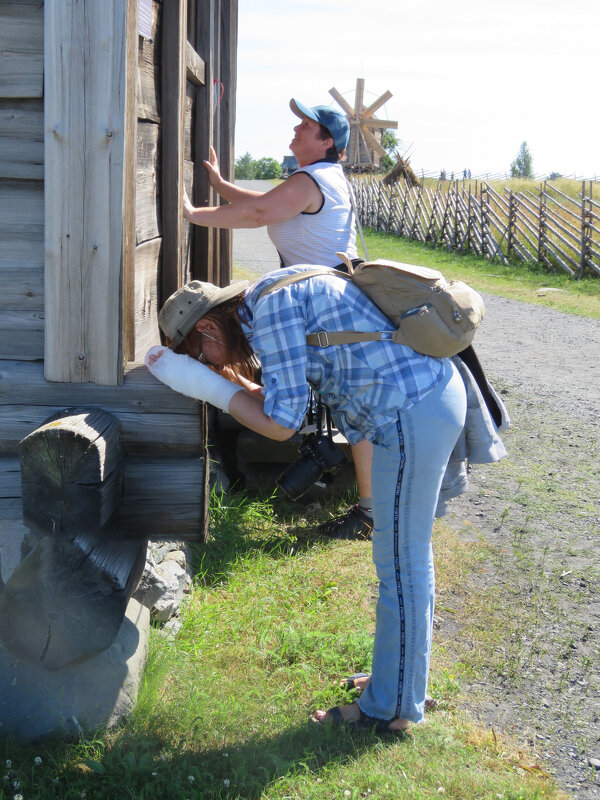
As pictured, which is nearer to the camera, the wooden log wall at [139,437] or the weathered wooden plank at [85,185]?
the weathered wooden plank at [85,185]

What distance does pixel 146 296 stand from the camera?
3135 mm

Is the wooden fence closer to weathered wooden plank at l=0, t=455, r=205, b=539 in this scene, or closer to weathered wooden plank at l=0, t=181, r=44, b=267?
weathered wooden plank at l=0, t=455, r=205, b=539

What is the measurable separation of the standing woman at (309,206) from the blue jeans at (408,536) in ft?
4.16

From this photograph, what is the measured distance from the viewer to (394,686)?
263cm

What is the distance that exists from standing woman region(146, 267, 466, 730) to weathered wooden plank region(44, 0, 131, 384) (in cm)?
19

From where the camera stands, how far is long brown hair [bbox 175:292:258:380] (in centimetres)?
254

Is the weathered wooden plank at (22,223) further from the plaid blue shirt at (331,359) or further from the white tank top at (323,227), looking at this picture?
the white tank top at (323,227)

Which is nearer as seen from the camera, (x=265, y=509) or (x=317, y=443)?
(x=317, y=443)

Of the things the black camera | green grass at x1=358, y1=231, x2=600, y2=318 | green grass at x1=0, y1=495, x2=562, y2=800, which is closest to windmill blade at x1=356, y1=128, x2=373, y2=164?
green grass at x1=358, y1=231, x2=600, y2=318

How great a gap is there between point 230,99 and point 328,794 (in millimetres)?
4919

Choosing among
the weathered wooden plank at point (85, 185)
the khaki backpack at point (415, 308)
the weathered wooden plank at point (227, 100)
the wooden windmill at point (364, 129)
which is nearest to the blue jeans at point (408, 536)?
the khaki backpack at point (415, 308)

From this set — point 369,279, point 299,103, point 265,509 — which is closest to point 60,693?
point 369,279

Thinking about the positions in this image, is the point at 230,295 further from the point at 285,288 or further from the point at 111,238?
the point at 111,238

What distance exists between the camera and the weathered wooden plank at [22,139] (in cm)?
251
